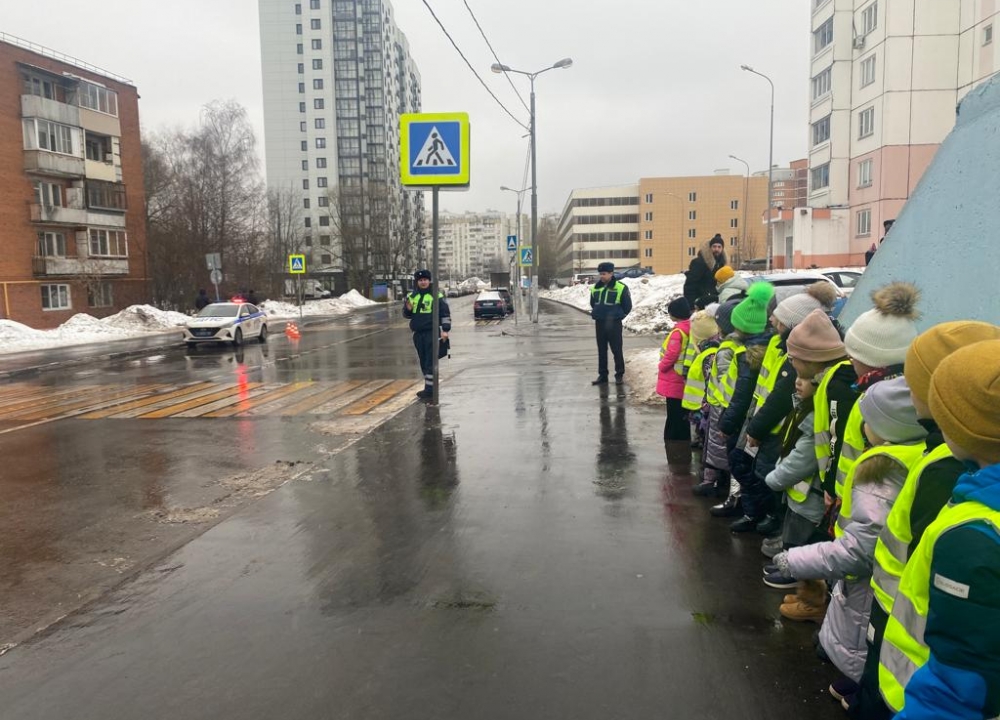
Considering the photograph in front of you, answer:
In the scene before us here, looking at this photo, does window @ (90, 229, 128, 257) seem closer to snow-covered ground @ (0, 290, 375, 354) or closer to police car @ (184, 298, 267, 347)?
snow-covered ground @ (0, 290, 375, 354)

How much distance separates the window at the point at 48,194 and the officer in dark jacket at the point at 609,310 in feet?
130

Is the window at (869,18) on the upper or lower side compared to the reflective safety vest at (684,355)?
upper

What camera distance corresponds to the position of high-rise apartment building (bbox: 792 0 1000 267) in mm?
39031

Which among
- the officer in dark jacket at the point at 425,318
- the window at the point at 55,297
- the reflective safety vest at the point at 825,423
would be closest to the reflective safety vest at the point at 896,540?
the reflective safety vest at the point at 825,423

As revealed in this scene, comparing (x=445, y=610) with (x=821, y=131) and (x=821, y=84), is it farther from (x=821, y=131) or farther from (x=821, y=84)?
(x=821, y=84)

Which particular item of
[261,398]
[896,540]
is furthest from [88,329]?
[896,540]

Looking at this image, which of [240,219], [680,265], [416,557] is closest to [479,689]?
[416,557]

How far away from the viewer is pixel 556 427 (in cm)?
869

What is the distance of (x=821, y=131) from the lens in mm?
47719

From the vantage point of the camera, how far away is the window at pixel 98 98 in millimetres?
43125

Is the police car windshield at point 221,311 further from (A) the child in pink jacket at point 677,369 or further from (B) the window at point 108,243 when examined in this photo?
(B) the window at point 108,243

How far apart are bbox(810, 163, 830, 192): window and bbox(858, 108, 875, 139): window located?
308 centimetres

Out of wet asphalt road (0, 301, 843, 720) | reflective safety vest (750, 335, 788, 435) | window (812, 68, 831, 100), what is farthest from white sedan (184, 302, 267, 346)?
window (812, 68, 831, 100)

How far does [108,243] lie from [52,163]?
19.6 ft
